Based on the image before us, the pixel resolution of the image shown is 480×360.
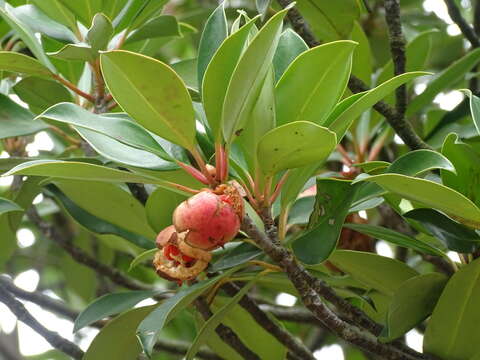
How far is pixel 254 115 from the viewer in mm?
1000

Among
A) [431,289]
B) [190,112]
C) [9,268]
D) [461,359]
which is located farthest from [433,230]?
[9,268]

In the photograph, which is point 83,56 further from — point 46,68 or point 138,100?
point 138,100

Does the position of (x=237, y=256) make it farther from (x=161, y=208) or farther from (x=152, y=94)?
(x=152, y=94)

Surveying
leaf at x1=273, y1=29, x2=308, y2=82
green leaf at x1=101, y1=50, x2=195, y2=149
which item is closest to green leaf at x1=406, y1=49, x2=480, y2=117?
leaf at x1=273, y1=29, x2=308, y2=82

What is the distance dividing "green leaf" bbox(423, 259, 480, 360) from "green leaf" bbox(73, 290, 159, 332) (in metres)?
0.40

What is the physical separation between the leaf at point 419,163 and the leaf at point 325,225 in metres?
0.05

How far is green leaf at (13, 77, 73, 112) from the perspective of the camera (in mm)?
1420

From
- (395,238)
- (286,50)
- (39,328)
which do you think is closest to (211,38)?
(286,50)

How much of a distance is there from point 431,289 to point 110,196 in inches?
19.4

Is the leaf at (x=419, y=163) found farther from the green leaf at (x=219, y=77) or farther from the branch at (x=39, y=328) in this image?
the branch at (x=39, y=328)

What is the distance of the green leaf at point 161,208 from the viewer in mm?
1229

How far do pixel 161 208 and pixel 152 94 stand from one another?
340 millimetres

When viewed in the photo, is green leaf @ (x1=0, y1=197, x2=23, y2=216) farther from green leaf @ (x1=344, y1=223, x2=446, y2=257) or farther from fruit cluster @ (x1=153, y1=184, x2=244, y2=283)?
green leaf @ (x1=344, y1=223, x2=446, y2=257)

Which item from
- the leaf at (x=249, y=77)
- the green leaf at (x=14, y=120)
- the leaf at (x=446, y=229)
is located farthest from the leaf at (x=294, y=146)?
the green leaf at (x=14, y=120)
